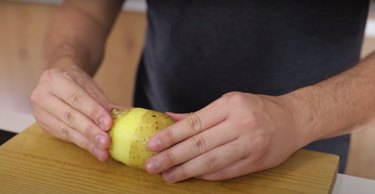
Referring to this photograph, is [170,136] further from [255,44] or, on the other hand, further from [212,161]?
[255,44]

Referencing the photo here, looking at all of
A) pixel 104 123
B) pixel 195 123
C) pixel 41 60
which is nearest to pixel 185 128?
pixel 195 123

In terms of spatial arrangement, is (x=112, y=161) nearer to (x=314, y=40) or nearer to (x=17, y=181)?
(x=17, y=181)

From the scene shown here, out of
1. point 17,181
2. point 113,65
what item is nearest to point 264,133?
point 17,181

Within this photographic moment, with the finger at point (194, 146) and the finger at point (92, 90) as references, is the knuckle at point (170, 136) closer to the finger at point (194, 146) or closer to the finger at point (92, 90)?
the finger at point (194, 146)

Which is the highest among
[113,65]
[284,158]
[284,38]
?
[284,38]

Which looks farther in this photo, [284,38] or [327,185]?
[284,38]

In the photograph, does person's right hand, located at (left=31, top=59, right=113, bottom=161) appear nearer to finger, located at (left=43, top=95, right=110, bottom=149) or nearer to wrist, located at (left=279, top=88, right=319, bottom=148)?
finger, located at (left=43, top=95, right=110, bottom=149)

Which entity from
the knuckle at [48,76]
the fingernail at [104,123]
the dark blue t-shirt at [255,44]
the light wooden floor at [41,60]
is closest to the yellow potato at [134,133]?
the fingernail at [104,123]
